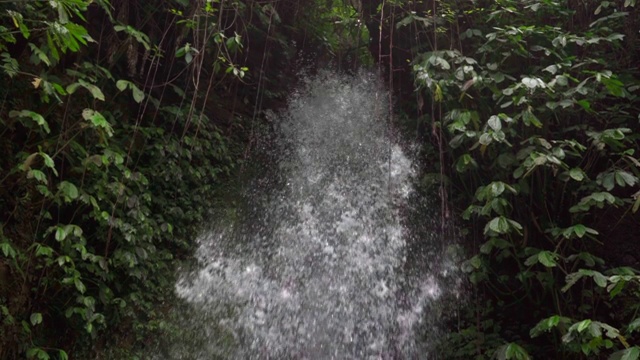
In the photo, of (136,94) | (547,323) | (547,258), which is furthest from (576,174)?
(136,94)

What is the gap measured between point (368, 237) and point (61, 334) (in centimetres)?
252

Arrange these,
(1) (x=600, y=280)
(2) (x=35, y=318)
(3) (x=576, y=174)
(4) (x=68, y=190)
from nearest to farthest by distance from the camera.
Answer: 1. (1) (x=600, y=280)
2. (2) (x=35, y=318)
3. (4) (x=68, y=190)
4. (3) (x=576, y=174)

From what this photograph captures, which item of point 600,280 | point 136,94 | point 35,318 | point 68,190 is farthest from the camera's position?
point 136,94

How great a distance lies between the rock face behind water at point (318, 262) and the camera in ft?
13.0

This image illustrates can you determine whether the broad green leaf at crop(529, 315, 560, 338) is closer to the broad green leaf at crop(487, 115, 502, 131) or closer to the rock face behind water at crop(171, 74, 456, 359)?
the rock face behind water at crop(171, 74, 456, 359)

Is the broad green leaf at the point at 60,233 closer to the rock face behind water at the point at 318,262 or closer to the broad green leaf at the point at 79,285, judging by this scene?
the broad green leaf at the point at 79,285

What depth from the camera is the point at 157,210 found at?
4.15 m

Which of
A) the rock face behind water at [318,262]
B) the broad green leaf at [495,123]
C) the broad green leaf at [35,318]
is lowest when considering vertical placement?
the rock face behind water at [318,262]

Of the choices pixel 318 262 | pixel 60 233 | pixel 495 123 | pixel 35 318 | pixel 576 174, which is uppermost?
pixel 495 123

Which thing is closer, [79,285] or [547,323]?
[547,323]

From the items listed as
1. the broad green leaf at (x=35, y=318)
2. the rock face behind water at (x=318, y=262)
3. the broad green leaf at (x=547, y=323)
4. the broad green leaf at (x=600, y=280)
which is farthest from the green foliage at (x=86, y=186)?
the broad green leaf at (x=600, y=280)

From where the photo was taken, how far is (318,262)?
4410mm

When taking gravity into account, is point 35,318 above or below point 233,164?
above

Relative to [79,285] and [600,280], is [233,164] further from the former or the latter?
[600,280]
